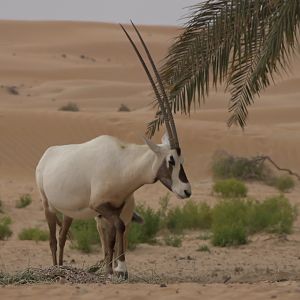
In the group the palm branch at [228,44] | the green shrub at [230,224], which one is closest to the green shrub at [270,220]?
the green shrub at [230,224]

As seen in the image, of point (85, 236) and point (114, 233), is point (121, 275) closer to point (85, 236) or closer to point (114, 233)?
point (114, 233)

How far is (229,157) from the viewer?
94.3 ft

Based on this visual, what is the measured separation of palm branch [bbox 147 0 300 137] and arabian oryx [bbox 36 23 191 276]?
339 mm

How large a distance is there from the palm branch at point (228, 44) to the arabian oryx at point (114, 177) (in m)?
0.34

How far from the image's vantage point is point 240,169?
28.0m

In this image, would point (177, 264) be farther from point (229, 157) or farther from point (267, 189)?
point (229, 157)

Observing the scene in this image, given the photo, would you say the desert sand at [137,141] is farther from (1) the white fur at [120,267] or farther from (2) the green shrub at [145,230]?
(1) the white fur at [120,267]

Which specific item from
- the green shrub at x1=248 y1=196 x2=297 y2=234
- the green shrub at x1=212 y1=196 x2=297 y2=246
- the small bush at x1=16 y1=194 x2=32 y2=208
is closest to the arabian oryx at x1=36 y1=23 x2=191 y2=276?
the green shrub at x1=212 y1=196 x2=297 y2=246

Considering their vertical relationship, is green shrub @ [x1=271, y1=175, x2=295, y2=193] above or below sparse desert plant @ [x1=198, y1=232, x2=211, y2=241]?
below

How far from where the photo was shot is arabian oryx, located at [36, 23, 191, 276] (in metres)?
10.8

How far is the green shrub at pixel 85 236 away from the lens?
1538 cm

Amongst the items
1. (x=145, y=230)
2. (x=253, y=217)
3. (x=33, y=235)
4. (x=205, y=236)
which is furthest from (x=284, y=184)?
(x=33, y=235)

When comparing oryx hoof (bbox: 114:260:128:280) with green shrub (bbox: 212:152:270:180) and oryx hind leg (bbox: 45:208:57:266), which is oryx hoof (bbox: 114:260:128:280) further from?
green shrub (bbox: 212:152:270:180)

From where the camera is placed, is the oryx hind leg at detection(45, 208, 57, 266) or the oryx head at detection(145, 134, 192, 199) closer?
the oryx head at detection(145, 134, 192, 199)
